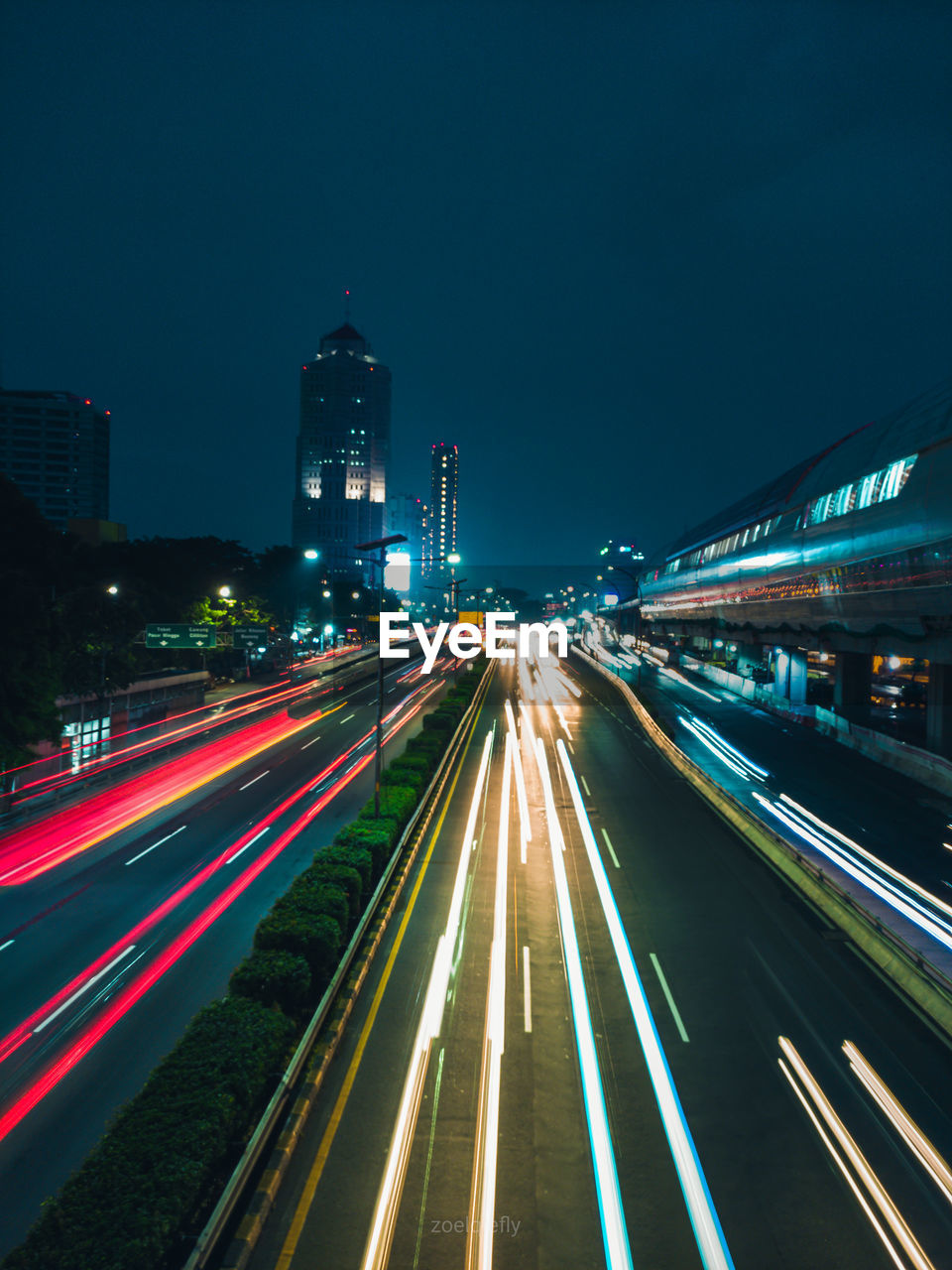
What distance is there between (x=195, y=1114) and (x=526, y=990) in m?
6.86

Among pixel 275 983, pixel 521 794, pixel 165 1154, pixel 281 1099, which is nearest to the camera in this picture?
pixel 165 1154

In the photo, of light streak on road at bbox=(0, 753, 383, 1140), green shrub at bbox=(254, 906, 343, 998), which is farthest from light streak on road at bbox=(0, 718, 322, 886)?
green shrub at bbox=(254, 906, 343, 998)

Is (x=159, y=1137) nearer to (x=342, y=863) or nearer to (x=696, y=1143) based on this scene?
(x=696, y=1143)

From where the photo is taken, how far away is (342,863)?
1648 cm

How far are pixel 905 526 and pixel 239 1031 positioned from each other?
31.2 m

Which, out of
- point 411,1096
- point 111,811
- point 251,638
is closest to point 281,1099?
point 411,1096

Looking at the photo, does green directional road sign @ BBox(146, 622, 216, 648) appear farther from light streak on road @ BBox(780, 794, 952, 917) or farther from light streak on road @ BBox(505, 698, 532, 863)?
light streak on road @ BBox(780, 794, 952, 917)

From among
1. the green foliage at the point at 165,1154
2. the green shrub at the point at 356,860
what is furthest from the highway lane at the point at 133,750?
the green foliage at the point at 165,1154

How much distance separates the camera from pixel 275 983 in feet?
36.6

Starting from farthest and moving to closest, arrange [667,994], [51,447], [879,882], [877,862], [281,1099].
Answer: [51,447] → [877,862] → [879,882] → [667,994] → [281,1099]

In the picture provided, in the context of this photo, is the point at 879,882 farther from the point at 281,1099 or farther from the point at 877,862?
the point at 281,1099

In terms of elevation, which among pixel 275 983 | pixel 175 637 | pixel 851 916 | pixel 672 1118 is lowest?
pixel 672 1118

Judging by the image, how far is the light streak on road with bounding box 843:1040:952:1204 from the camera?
345 inches

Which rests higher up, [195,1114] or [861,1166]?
[195,1114]
